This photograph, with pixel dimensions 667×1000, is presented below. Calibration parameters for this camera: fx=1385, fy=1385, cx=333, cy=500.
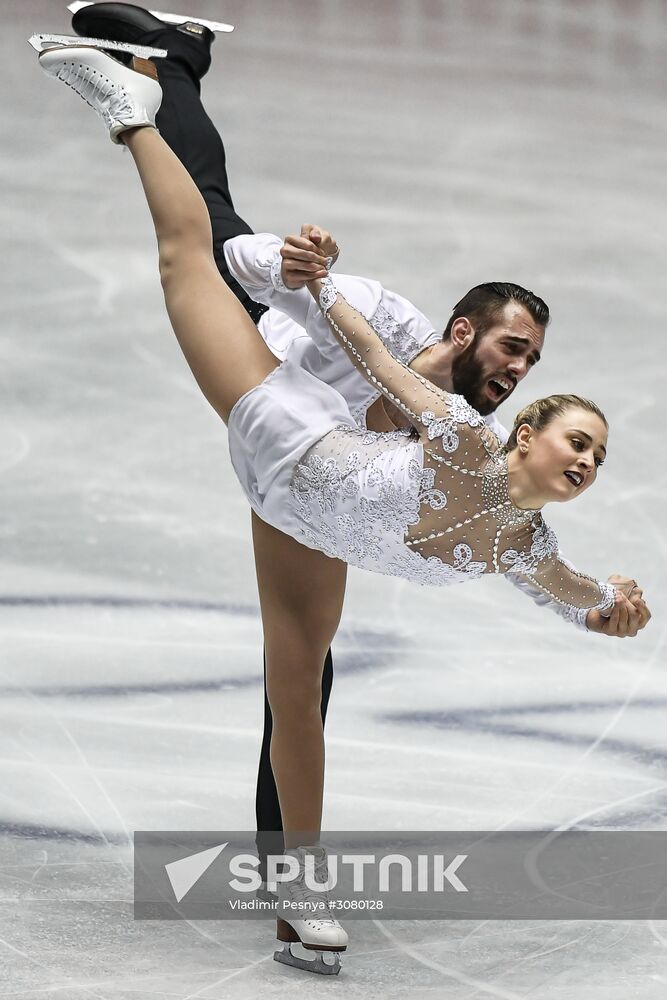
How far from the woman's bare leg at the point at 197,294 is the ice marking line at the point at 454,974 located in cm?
99

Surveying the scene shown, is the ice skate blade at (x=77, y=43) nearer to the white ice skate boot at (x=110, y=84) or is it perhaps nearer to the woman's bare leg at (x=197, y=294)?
the white ice skate boot at (x=110, y=84)

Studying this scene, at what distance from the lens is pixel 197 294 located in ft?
7.87

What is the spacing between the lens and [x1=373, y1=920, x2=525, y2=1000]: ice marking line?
7.33 feet

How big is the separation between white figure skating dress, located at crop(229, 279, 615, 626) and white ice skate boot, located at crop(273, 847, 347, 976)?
1.83 feet

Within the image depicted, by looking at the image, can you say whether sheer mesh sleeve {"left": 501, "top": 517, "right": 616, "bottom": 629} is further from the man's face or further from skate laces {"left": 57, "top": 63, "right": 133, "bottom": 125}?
skate laces {"left": 57, "top": 63, "right": 133, "bottom": 125}

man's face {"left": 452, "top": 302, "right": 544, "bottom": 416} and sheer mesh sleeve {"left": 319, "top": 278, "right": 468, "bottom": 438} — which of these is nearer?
sheer mesh sleeve {"left": 319, "top": 278, "right": 468, "bottom": 438}

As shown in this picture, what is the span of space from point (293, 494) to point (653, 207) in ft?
14.9

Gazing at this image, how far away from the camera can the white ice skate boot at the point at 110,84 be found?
98.8 inches

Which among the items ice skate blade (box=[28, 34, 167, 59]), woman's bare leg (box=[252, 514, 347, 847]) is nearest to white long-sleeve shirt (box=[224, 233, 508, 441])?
woman's bare leg (box=[252, 514, 347, 847])

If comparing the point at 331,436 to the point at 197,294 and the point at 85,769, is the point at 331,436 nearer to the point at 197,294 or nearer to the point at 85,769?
the point at 197,294

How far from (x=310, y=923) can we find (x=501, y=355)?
1012 mm

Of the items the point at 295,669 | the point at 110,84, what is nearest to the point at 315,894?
the point at 295,669

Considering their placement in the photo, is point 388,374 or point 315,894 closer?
point 388,374

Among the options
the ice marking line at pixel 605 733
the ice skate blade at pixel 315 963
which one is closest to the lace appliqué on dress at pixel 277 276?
the ice skate blade at pixel 315 963
